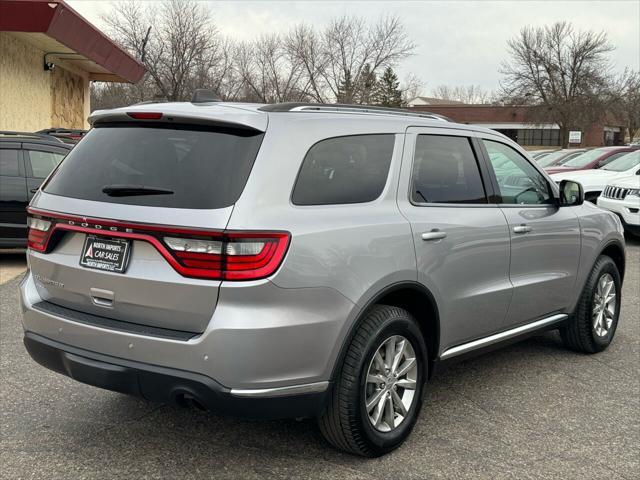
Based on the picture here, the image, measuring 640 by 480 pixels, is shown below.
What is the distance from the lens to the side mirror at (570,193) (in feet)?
16.5

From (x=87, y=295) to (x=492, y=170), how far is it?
8.64ft

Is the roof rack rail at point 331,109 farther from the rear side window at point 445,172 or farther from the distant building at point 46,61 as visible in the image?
the distant building at point 46,61

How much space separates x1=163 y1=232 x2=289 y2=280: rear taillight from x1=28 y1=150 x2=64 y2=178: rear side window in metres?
6.97

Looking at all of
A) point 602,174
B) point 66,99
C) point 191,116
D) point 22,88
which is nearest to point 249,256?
point 191,116

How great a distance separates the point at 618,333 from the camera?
6148 mm

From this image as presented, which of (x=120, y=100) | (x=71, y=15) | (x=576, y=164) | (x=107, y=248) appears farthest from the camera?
(x=120, y=100)

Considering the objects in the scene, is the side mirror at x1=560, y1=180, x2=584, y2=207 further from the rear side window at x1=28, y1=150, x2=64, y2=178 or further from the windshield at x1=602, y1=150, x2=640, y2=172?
the windshield at x1=602, y1=150, x2=640, y2=172

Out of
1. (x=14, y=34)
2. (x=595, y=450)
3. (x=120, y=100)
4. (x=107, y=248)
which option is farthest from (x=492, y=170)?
(x=120, y=100)

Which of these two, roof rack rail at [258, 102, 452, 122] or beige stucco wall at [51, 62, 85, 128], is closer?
roof rack rail at [258, 102, 452, 122]

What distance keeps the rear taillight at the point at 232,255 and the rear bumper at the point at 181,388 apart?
0.46 m

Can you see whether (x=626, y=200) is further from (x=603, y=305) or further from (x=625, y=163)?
(x=603, y=305)

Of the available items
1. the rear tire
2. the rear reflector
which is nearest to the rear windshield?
the rear reflector

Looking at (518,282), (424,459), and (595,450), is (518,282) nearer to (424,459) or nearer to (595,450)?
(595,450)

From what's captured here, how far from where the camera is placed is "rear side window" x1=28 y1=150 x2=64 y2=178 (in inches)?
360
